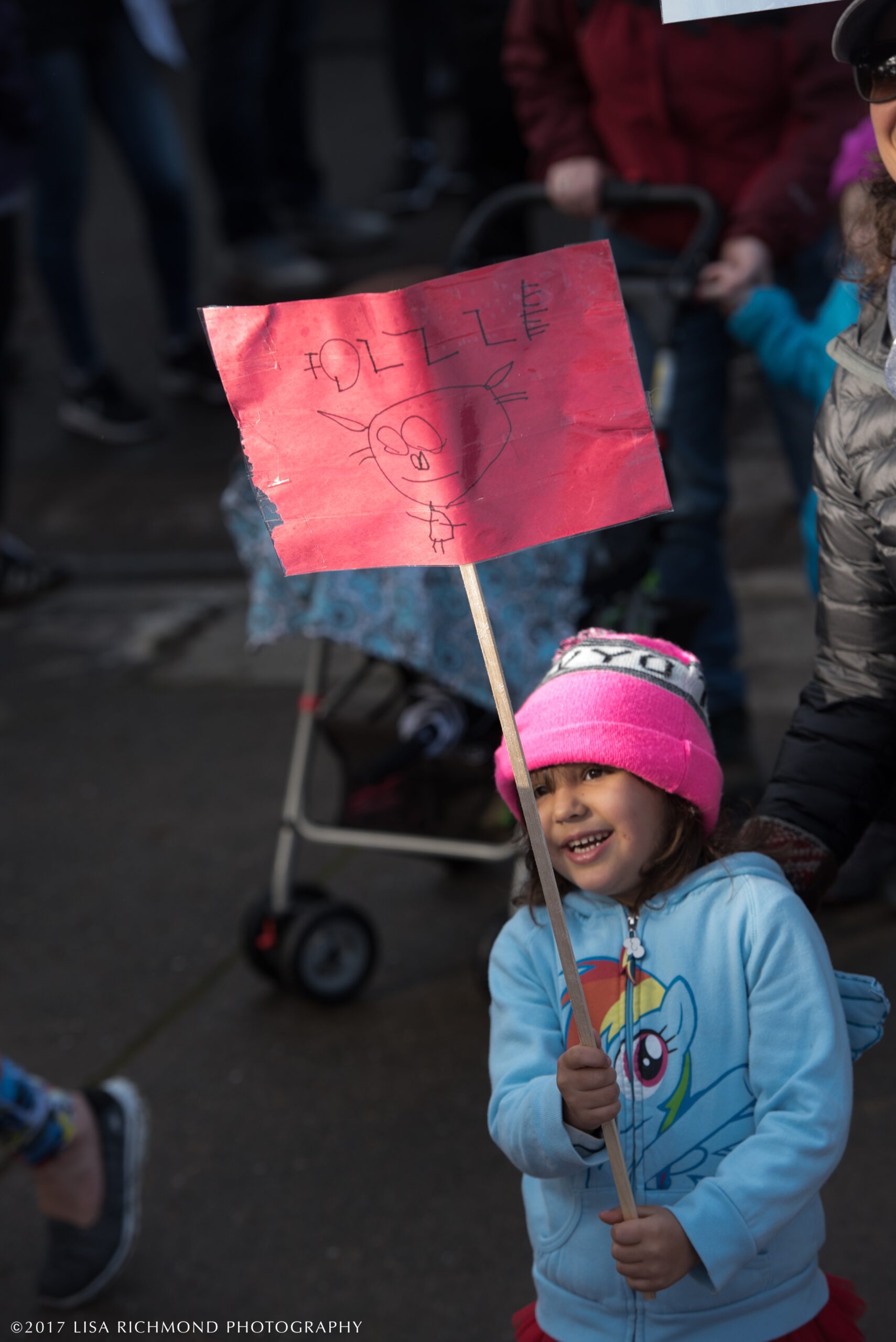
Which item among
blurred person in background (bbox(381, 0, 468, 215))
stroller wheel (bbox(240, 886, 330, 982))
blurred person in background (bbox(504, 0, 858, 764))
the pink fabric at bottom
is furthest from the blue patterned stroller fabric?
blurred person in background (bbox(381, 0, 468, 215))

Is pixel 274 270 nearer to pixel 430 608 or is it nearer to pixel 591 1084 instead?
pixel 430 608

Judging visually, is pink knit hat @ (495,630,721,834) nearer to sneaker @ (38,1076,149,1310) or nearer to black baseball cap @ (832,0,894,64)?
black baseball cap @ (832,0,894,64)

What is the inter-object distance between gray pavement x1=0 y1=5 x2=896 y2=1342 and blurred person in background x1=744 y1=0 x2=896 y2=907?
11.2 inches

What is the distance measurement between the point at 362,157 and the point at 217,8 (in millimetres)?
2919

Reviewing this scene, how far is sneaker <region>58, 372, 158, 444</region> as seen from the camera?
7020 mm

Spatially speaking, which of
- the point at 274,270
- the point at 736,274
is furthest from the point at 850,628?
the point at 274,270

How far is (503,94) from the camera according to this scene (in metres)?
5.05

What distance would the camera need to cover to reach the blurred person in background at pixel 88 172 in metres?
6.23

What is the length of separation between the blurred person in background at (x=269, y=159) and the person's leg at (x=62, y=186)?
106cm

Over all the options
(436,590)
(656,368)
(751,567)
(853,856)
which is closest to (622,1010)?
(853,856)

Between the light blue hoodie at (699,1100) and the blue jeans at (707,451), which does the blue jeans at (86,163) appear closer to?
the blue jeans at (707,451)

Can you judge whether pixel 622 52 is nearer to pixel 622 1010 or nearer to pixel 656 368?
pixel 656 368

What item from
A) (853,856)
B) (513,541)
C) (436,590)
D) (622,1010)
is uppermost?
(513,541)

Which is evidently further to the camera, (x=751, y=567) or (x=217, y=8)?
(x=217, y=8)
